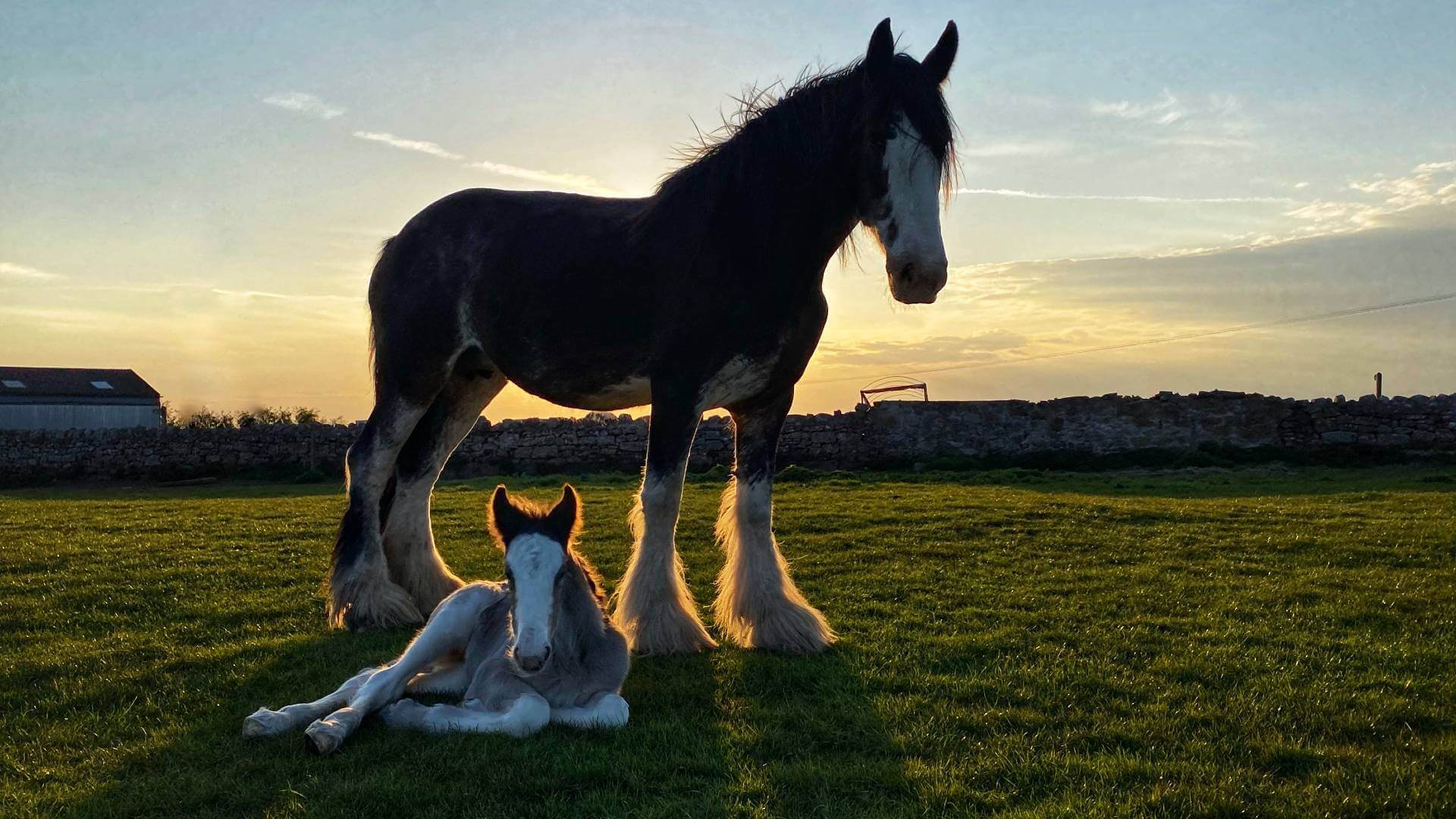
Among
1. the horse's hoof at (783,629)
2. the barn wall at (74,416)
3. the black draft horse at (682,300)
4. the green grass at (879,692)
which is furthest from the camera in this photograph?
the barn wall at (74,416)

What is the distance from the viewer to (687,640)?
17.0 ft

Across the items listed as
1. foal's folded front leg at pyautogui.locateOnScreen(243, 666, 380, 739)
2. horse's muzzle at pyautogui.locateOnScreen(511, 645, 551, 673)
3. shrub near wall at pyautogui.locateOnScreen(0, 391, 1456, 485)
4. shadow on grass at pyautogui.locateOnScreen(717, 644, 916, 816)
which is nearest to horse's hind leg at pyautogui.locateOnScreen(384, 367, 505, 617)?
foal's folded front leg at pyautogui.locateOnScreen(243, 666, 380, 739)

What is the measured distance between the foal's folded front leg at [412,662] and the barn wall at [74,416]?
3949cm

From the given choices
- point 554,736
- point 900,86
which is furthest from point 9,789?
point 900,86

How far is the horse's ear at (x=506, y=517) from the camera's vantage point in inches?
159

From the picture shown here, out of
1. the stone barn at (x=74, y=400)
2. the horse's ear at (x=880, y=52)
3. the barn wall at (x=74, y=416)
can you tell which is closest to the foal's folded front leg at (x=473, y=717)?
the horse's ear at (x=880, y=52)

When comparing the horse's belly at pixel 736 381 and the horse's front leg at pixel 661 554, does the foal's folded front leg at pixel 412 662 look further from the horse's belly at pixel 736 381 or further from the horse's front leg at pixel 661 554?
the horse's belly at pixel 736 381

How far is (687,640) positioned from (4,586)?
6.12 m

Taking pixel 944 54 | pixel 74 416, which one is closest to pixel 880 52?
pixel 944 54

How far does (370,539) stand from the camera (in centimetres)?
602

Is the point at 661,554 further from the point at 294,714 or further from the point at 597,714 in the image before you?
the point at 294,714

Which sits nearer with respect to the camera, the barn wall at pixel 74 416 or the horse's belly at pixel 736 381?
the horse's belly at pixel 736 381

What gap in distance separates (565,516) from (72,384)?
46.2 m

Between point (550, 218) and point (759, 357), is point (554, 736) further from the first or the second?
point (550, 218)
